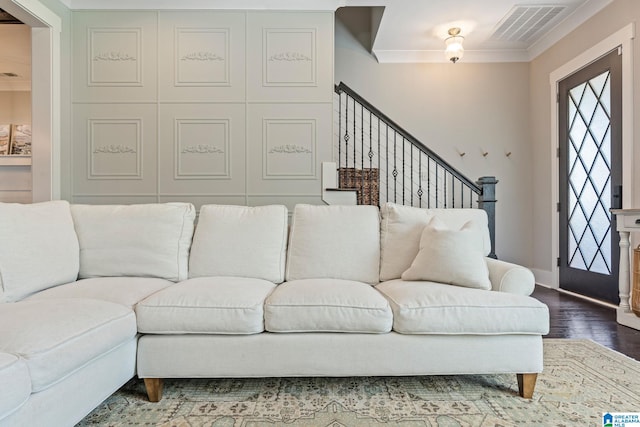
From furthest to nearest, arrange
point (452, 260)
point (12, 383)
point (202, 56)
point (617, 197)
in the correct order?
point (202, 56), point (617, 197), point (452, 260), point (12, 383)

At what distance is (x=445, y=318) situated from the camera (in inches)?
65.7

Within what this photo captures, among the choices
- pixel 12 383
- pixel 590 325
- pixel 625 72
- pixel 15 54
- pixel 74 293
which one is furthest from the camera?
pixel 15 54

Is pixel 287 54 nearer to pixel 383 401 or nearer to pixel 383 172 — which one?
pixel 383 172

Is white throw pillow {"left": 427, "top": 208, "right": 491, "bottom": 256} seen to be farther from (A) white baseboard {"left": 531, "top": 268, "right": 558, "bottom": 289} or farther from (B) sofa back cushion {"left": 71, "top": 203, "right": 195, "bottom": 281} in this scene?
(A) white baseboard {"left": 531, "top": 268, "right": 558, "bottom": 289}

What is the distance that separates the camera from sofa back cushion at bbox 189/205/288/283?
88.0 inches

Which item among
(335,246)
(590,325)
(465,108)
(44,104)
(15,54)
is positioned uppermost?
(15,54)

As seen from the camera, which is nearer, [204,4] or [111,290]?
[111,290]

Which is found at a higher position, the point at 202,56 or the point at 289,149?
the point at 202,56

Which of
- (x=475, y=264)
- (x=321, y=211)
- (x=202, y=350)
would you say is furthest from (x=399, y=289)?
(x=202, y=350)

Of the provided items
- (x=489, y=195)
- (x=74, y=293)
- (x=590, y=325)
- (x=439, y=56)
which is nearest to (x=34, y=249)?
(x=74, y=293)

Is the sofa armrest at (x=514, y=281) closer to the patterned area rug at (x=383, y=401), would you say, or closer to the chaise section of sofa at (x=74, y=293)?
the patterned area rug at (x=383, y=401)

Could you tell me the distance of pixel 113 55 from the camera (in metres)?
3.62

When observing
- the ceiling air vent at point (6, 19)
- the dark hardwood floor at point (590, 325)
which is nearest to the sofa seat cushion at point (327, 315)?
the dark hardwood floor at point (590, 325)

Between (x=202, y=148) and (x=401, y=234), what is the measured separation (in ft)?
7.54
